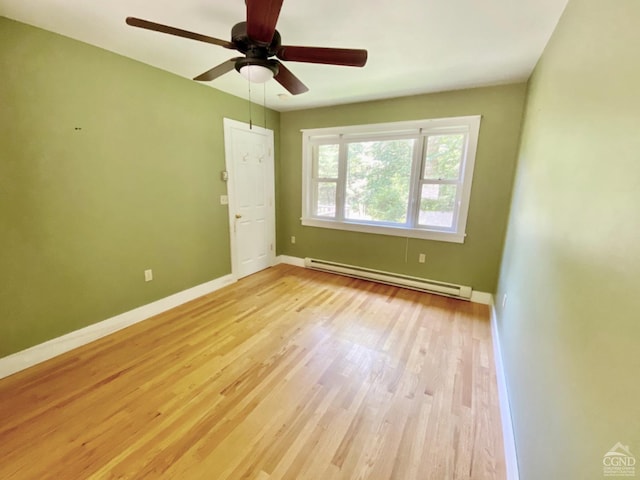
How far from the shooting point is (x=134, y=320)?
8.46 ft

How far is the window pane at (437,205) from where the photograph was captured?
316cm

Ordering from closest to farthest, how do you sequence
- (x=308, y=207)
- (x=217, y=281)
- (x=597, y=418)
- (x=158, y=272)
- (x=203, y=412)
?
(x=597, y=418) → (x=203, y=412) → (x=158, y=272) → (x=217, y=281) → (x=308, y=207)

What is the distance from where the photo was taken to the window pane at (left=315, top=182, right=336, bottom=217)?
397 centimetres

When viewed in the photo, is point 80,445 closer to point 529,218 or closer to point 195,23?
point 195,23

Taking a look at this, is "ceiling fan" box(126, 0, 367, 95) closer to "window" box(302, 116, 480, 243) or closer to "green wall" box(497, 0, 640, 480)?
"green wall" box(497, 0, 640, 480)

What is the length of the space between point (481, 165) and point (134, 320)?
3.96m

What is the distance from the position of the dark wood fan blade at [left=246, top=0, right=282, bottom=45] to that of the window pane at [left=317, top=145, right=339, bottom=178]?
96.0 inches

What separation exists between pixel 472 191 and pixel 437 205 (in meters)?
0.40

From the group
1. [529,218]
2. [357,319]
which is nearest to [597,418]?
[529,218]

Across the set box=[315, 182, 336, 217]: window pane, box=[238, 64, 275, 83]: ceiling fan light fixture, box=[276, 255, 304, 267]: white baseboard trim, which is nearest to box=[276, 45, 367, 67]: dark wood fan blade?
box=[238, 64, 275, 83]: ceiling fan light fixture

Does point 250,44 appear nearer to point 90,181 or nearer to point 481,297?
point 90,181

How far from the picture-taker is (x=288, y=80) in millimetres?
1854

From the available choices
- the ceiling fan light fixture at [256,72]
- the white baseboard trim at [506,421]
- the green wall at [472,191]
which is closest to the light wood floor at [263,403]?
the white baseboard trim at [506,421]

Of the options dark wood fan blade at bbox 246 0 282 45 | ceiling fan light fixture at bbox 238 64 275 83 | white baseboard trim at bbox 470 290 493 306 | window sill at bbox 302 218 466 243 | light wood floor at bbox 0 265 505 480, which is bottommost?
light wood floor at bbox 0 265 505 480
